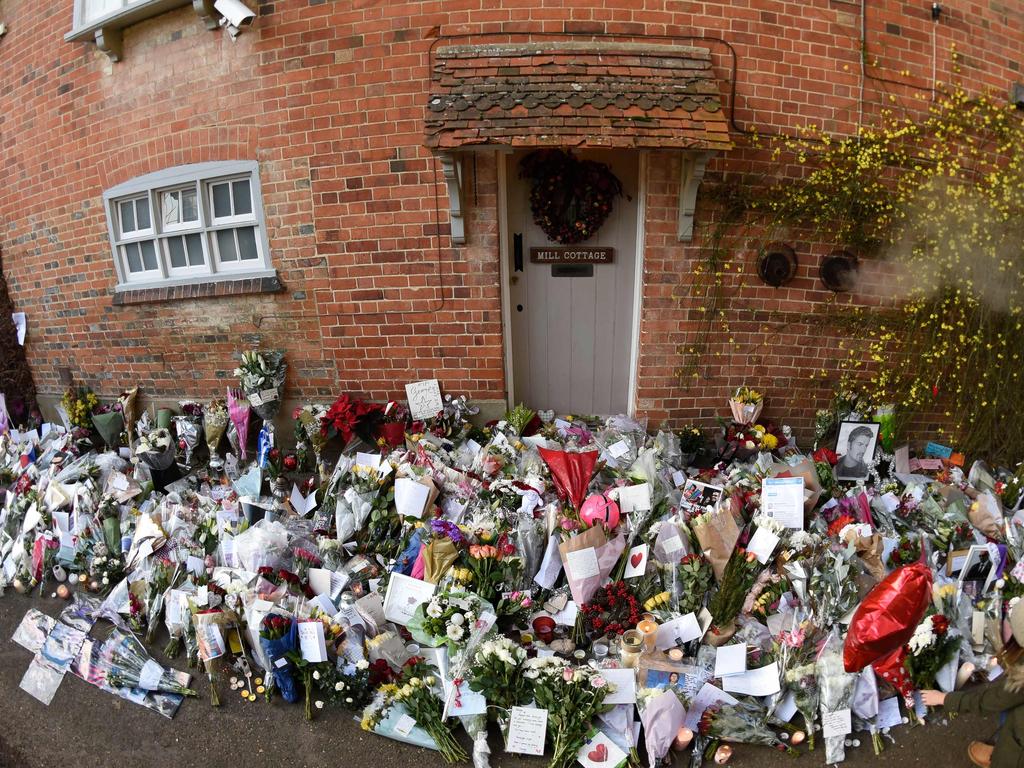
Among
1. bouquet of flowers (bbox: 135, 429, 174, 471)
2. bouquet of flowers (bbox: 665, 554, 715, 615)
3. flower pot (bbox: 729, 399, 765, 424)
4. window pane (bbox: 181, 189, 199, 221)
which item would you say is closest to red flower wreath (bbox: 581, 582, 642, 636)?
bouquet of flowers (bbox: 665, 554, 715, 615)

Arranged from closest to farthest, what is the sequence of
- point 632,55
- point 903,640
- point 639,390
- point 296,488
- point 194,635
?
point 903,640
point 194,635
point 632,55
point 296,488
point 639,390

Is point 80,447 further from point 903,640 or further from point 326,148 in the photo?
point 903,640

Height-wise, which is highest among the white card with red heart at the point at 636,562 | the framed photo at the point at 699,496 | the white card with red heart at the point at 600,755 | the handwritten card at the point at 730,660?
the framed photo at the point at 699,496

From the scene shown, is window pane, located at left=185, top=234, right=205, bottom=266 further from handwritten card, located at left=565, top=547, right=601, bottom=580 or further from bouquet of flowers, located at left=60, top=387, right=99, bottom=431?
handwritten card, located at left=565, top=547, right=601, bottom=580

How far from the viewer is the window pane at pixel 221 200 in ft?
15.6

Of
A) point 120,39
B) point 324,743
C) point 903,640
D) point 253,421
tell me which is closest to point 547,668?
point 324,743

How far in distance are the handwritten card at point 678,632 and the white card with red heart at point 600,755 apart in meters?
0.60

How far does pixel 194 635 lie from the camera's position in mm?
3225

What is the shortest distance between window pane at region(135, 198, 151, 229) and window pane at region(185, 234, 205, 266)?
55 centimetres

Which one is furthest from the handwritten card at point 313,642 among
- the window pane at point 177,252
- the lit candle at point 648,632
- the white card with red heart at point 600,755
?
the window pane at point 177,252

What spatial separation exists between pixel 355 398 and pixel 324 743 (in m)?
2.69

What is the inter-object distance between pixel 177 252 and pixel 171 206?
407 mm

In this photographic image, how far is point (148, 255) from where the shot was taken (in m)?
5.25

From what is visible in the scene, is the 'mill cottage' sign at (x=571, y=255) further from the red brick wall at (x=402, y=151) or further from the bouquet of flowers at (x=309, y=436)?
the bouquet of flowers at (x=309, y=436)
